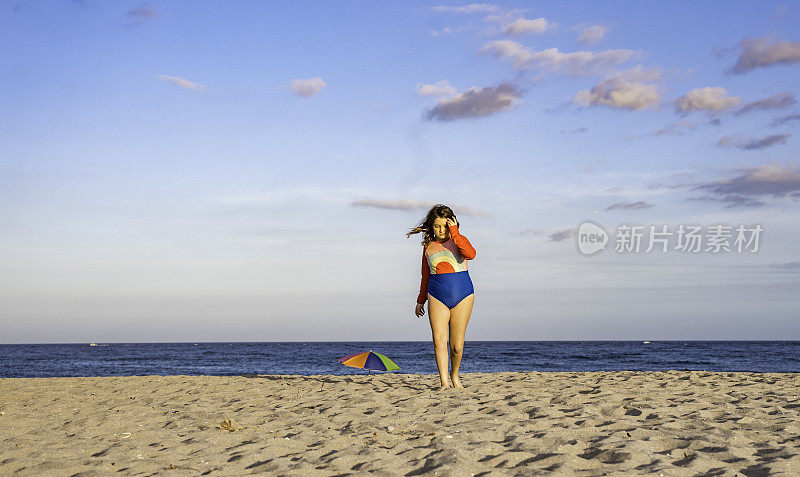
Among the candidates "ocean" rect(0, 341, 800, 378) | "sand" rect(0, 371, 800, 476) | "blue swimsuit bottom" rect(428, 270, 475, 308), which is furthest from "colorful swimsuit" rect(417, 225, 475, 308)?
"ocean" rect(0, 341, 800, 378)

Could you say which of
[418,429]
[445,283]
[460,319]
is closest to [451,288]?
[445,283]

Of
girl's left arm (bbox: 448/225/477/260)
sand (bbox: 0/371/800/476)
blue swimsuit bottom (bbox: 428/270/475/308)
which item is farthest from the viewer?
blue swimsuit bottom (bbox: 428/270/475/308)

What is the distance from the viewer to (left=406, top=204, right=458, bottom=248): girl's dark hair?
6.72m

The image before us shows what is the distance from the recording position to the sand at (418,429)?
3676mm

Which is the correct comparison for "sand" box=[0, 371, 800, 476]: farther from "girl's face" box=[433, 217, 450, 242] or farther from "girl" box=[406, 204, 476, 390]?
"girl's face" box=[433, 217, 450, 242]

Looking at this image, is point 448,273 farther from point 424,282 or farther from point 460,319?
point 460,319

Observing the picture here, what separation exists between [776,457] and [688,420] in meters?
1.33

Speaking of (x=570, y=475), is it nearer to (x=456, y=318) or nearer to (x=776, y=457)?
(x=776, y=457)

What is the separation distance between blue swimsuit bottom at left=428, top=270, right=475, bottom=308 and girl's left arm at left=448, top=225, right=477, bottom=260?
28 centimetres

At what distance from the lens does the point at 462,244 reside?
6496 millimetres

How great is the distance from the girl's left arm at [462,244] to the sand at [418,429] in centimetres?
153

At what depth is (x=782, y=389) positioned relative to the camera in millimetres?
7020

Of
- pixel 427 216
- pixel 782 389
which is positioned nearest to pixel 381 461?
pixel 427 216

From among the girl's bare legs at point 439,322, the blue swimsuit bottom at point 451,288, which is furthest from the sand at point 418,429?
the blue swimsuit bottom at point 451,288
